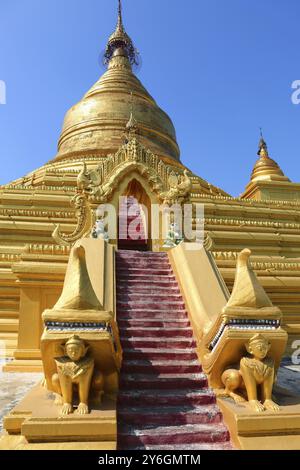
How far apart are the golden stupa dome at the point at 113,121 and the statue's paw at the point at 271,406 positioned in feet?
57.1

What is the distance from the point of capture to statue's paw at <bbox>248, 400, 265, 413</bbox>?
391 centimetres

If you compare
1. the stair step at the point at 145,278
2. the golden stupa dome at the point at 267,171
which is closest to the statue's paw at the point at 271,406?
the stair step at the point at 145,278

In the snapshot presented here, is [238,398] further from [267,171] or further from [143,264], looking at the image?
[267,171]

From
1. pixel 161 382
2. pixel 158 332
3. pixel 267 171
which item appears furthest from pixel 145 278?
pixel 267 171

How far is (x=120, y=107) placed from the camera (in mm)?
23391

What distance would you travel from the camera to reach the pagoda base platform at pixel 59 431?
3557 millimetres

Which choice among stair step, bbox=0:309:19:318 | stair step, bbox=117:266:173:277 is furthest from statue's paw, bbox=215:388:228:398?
stair step, bbox=0:309:19:318

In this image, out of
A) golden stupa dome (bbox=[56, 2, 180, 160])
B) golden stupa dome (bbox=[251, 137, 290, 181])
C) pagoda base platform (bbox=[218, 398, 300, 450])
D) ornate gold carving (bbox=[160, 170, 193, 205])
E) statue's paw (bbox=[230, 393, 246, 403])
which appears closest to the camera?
pagoda base platform (bbox=[218, 398, 300, 450])

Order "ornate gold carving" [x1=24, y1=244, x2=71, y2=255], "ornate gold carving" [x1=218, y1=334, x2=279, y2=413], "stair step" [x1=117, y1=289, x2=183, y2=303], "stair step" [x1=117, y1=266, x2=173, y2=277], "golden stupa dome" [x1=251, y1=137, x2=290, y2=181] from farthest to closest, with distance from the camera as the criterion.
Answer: "golden stupa dome" [x1=251, y1=137, x2=290, y2=181]
"ornate gold carving" [x1=24, y1=244, x2=71, y2=255]
"stair step" [x1=117, y1=266, x2=173, y2=277]
"stair step" [x1=117, y1=289, x2=183, y2=303]
"ornate gold carving" [x1=218, y1=334, x2=279, y2=413]

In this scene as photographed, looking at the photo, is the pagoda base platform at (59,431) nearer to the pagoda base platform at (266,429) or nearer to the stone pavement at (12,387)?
the stone pavement at (12,387)

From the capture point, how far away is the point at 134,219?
553 inches

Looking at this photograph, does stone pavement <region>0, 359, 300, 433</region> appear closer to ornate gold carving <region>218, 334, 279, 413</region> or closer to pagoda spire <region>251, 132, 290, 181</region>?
ornate gold carving <region>218, 334, 279, 413</region>

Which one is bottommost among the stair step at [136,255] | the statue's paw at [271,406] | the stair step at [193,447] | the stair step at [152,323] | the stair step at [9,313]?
the stair step at [193,447]

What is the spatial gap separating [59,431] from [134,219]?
35.2 ft
